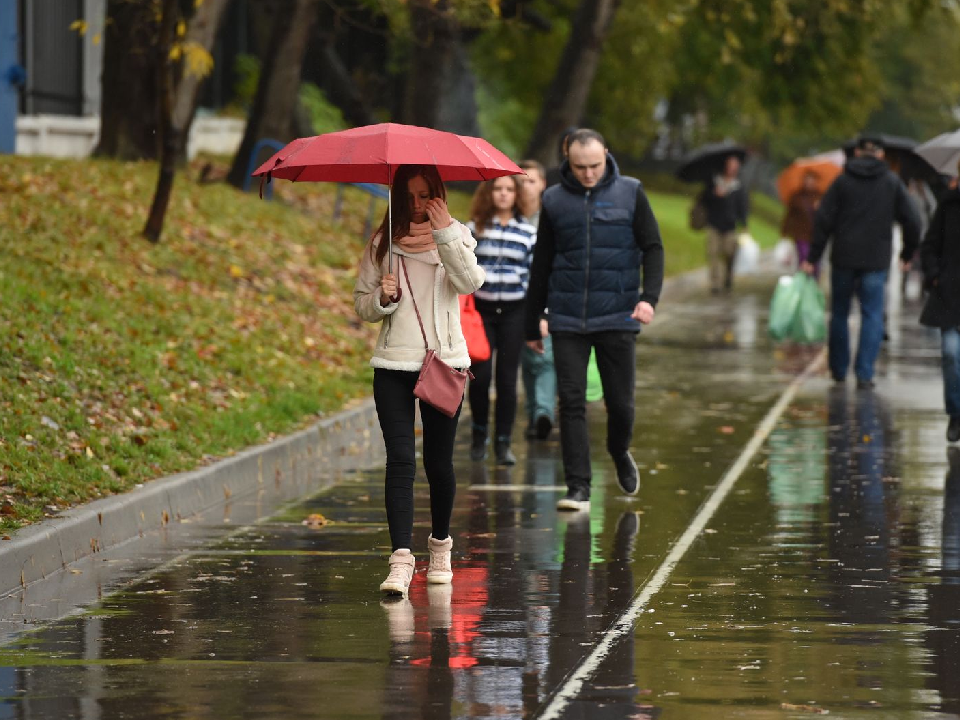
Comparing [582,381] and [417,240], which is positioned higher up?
[417,240]

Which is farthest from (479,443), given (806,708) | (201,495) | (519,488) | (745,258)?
(745,258)

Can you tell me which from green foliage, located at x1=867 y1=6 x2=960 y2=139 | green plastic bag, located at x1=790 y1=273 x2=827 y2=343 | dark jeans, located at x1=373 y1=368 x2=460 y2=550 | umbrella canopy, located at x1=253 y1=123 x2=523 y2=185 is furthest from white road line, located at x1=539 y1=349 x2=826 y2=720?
green foliage, located at x1=867 y1=6 x2=960 y2=139

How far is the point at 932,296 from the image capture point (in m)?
13.7

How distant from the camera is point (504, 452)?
13.0m

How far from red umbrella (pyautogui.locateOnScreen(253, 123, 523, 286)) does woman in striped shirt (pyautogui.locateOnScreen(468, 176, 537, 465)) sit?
12.6 feet

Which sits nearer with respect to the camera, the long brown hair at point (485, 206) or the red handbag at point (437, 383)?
the red handbag at point (437, 383)

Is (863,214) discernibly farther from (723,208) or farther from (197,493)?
(723,208)

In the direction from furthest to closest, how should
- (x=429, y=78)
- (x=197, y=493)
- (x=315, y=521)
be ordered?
1. (x=429, y=78)
2. (x=197, y=493)
3. (x=315, y=521)

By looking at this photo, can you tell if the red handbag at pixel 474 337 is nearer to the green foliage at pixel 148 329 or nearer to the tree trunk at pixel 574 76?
the green foliage at pixel 148 329

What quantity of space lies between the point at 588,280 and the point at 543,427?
333 centimetres

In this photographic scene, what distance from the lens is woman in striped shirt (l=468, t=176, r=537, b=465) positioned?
41.9 ft

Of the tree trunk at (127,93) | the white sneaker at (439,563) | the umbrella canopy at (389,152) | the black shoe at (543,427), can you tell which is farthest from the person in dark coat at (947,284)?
the tree trunk at (127,93)

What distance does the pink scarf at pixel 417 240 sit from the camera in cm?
858

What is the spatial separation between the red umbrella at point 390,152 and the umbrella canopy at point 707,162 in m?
23.6
